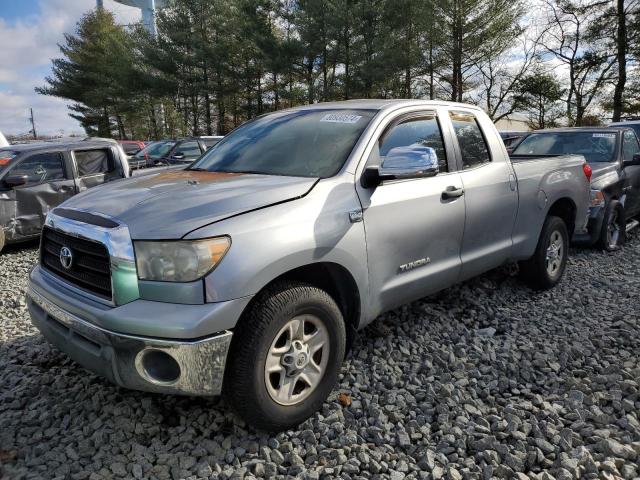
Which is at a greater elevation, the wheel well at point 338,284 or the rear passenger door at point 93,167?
the rear passenger door at point 93,167

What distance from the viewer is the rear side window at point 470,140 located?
3.83m

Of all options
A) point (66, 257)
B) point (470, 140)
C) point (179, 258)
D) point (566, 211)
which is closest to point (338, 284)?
point (179, 258)

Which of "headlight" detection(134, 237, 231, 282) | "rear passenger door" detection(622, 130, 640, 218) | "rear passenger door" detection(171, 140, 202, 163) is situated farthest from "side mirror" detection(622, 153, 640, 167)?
"rear passenger door" detection(171, 140, 202, 163)

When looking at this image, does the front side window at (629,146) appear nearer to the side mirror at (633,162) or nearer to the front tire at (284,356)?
the side mirror at (633,162)

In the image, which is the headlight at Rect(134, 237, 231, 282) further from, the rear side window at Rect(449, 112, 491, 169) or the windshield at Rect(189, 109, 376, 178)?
the rear side window at Rect(449, 112, 491, 169)

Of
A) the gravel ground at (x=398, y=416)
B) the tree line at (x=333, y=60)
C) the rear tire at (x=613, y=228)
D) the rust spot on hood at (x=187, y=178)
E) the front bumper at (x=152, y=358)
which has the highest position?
the tree line at (x=333, y=60)

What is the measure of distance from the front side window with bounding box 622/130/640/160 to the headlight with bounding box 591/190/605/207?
1157 mm

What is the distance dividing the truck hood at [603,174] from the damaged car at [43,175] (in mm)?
6868

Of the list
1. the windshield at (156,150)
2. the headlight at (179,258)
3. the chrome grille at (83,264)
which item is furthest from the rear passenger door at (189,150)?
the headlight at (179,258)

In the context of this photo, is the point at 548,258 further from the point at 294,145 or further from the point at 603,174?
the point at 294,145

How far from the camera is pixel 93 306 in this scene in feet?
7.82

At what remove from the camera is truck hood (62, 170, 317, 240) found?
233cm

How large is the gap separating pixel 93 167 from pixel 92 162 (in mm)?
79

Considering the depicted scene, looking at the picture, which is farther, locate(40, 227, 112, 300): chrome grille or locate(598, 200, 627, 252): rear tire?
locate(598, 200, 627, 252): rear tire
